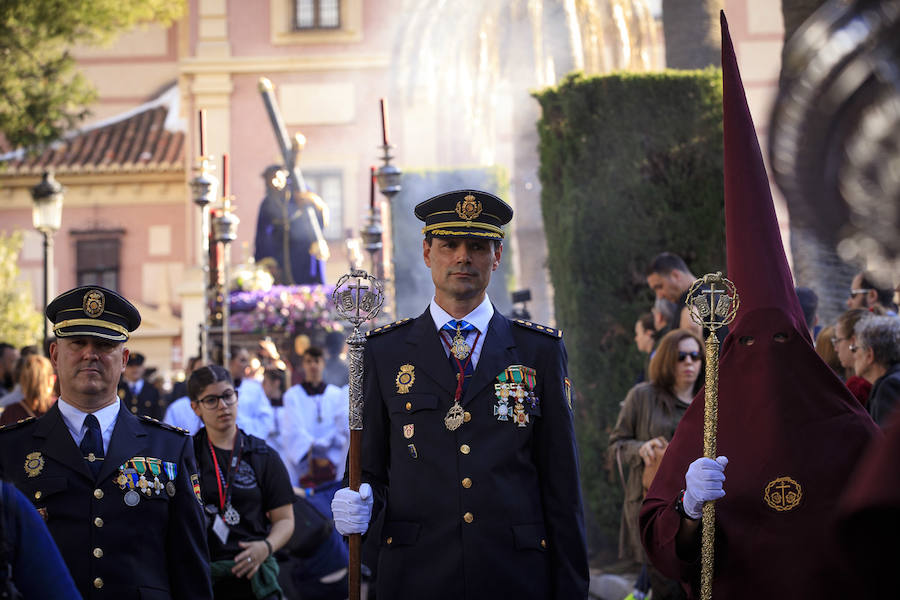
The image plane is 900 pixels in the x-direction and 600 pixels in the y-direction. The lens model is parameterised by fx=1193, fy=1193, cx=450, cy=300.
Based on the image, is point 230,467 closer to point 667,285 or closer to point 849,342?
point 849,342

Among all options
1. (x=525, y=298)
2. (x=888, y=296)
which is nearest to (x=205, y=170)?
(x=525, y=298)

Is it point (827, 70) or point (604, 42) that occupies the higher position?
point (604, 42)

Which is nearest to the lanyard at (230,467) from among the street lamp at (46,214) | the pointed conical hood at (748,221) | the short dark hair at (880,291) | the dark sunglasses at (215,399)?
the dark sunglasses at (215,399)

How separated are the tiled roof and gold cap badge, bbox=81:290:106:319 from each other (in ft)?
101

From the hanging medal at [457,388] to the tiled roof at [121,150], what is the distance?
31.3 m

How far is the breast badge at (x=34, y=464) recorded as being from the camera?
150 inches

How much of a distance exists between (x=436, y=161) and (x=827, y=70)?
26606mm

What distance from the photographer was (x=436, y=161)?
2777cm

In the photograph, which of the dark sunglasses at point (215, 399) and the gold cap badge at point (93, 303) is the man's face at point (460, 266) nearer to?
the gold cap badge at point (93, 303)

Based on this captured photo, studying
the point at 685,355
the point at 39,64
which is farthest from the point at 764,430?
the point at 39,64

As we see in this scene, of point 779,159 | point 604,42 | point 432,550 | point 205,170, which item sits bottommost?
point 432,550

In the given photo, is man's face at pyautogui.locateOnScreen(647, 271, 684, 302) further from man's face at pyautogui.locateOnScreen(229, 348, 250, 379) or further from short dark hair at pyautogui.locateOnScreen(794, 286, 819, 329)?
man's face at pyautogui.locateOnScreen(229, 348, 250, 379)

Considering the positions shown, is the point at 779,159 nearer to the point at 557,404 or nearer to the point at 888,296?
the point at 557,404

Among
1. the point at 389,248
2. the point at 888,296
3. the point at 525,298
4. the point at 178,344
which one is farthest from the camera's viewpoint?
the point at 178,344
